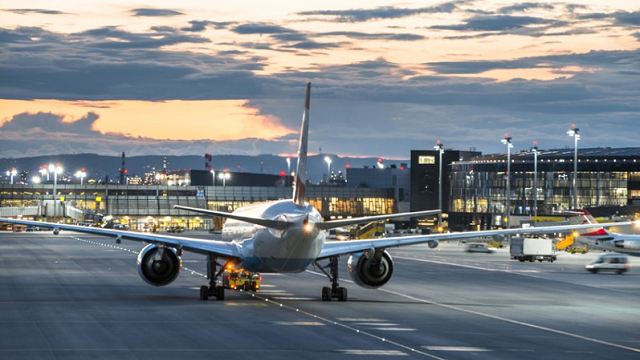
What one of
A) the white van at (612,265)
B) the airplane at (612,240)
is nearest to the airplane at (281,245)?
the white van at (612,265)

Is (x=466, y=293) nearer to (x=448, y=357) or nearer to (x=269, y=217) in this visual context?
(x=269, y=217)

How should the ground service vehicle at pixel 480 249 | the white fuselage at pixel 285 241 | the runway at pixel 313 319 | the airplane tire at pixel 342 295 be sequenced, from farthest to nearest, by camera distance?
the ground service vehicle at pixel 480 249 → the airplane tire at pixel 342 295 → the white fuselage at pixel 285 241 → the runway at pixel 313 319

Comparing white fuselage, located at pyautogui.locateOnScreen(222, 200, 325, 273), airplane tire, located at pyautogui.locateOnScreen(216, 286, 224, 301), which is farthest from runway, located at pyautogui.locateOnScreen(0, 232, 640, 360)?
white fuselage, located at pyautogui.locateOnScreen(222, 200, 325, 273)

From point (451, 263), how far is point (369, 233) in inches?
2727

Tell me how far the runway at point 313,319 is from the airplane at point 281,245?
150cm

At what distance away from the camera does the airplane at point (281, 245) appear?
146 ft

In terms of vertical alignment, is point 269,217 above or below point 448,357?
above

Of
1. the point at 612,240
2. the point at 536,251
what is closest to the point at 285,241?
the point at 536,251

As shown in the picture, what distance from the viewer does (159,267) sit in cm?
4912

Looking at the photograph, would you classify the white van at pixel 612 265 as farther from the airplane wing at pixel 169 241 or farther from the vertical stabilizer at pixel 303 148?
the vertical stabilizer at pixel 303 148

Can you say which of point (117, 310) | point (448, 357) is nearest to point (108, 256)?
point (117, 310)

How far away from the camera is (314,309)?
154ft

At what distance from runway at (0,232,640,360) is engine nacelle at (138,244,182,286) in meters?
1.19

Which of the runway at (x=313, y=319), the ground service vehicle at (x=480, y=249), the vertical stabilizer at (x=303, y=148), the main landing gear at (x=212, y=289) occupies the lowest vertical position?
the ground service vehicle at (x=480, y=249)
